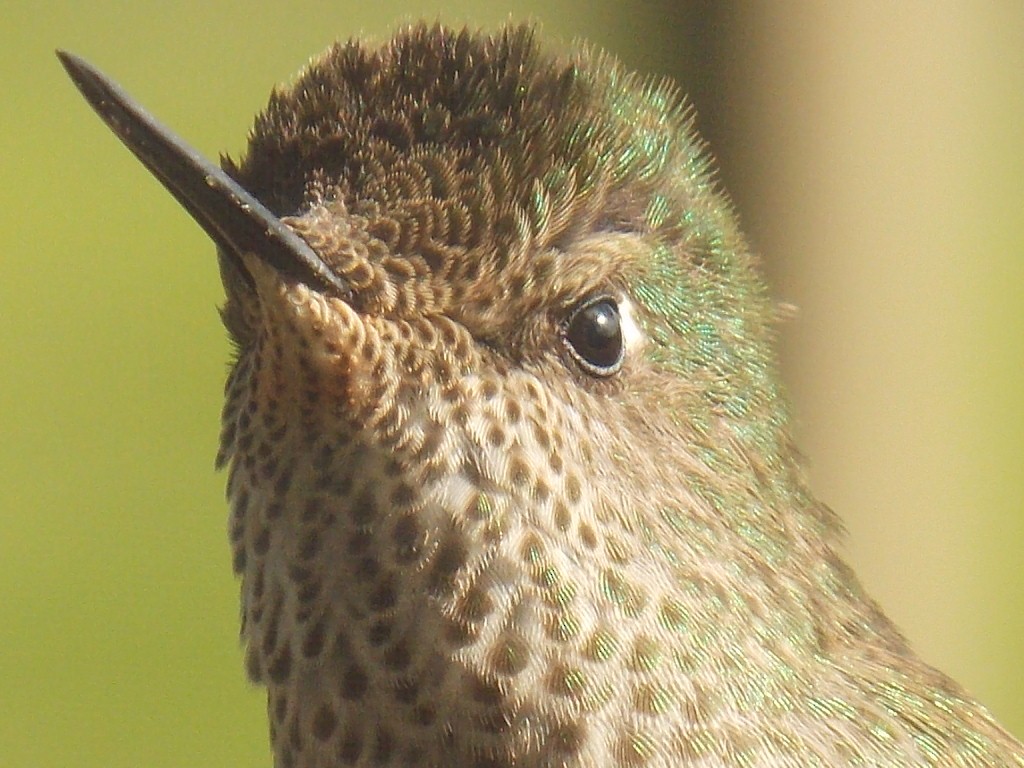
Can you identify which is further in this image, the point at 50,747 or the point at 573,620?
the point at 50,747

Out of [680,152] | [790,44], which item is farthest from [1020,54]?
[680,152]

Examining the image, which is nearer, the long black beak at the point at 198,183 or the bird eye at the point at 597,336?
the long black beak at the point at 198,183

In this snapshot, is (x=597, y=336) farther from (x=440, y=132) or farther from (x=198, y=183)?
(x=198, y=183)

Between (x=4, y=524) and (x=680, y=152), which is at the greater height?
(x=680, y=152)

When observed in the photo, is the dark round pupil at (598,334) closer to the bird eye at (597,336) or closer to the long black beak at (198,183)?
the bird eye at (597,336)

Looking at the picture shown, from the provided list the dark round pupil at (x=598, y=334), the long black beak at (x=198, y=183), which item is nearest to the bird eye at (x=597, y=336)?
the dark round pupil at (x=598, y=334)

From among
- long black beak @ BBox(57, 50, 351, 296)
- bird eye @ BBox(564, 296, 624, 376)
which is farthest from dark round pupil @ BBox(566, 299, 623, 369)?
long black beak @ BBox(57, 50, 351, 296)

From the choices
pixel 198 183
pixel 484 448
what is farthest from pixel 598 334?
pixel 198 183

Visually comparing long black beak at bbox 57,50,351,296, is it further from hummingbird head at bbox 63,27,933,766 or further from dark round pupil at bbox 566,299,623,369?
dark round pupil at bbox 566,299,623,369

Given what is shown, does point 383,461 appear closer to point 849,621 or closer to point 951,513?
point 849,621
